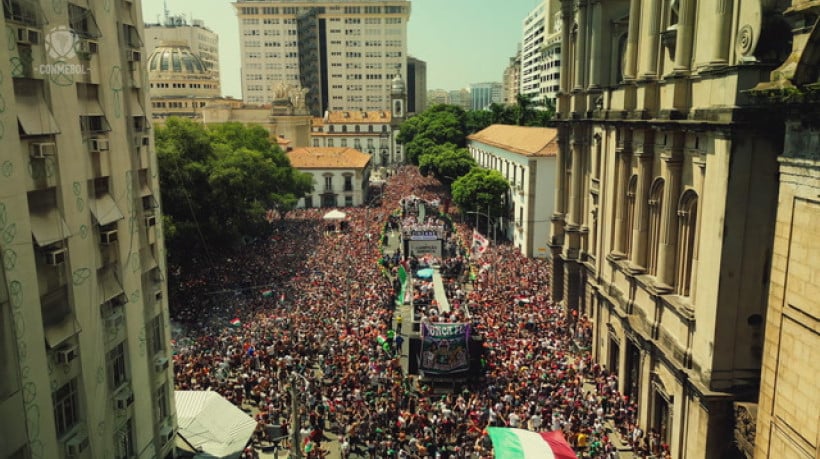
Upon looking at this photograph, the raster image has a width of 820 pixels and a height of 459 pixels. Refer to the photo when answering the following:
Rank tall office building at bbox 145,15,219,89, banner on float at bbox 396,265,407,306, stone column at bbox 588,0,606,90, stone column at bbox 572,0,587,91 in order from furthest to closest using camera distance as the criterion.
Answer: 1. tall office building at bbox 145,15,219,89
2. banner on float at bbox 396,265,407,306
3. stone column at bbox 572,0,587,91
4. stone column at bbox 588,0,606,90

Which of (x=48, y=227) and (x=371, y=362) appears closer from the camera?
(x=48, y=227)

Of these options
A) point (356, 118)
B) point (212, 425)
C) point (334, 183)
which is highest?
point (356, 118)

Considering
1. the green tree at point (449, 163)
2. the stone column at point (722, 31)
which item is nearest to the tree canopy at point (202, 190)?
the stone column at point (722, 31)

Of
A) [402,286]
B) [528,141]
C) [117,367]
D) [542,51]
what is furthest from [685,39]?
[542,51]

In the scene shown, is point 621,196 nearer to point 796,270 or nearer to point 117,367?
point 796,270

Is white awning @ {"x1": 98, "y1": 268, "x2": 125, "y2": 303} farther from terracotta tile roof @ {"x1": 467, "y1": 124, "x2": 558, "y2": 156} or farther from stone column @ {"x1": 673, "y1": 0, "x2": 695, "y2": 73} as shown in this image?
terracotta tile roof @ {"x1": 467, "y1": 124, "x2": 558, "y2": 156}

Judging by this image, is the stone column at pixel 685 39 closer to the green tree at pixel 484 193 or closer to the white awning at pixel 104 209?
the white awning at pixel 104 209

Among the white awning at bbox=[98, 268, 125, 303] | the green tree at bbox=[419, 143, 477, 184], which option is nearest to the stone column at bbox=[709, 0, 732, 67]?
the white awning at bbox=[98, 268, 125, 303]
